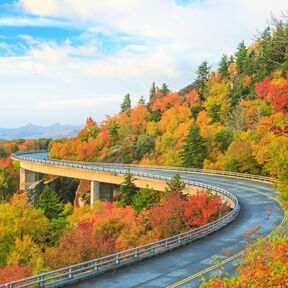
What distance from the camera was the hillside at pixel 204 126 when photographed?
79.2 m

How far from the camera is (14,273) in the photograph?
37094mm

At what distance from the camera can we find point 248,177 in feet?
231

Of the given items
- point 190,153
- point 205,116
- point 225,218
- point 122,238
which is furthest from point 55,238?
point 205,116

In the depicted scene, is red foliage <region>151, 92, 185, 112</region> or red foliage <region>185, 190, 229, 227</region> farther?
red foliage <region>151, 92, 185, 112</region>

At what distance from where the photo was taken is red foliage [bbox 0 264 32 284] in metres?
35.3

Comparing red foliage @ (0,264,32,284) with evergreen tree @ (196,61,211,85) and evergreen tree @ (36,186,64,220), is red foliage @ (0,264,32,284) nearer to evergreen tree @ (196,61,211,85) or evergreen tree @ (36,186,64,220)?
evergreen tree @ (36,186,64,220)

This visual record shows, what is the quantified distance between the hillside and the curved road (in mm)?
24346

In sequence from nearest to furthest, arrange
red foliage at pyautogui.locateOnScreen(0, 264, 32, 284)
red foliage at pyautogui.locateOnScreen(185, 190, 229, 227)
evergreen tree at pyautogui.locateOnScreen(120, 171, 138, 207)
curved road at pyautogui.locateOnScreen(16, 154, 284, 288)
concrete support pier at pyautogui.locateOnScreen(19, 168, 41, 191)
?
1. curved road at pyautogui.locateOnScreen(16, 154, 284, 288)
2. red foliage at pyautogui.locateOnScreen(0, 264, 32, 284)
3. red foliage at pyautogui.locateOnScreen(185, 190, 229, 227)
4. evergreen tree at pyautogui.locateOnScreen(120, 171, 138, 207)
5. concrete support pier at pyautogui.locateOnScreen(19, 168, 41, 191)

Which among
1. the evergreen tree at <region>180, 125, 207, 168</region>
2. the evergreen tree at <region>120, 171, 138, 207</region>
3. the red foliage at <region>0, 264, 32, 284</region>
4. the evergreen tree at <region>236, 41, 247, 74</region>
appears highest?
the evergreen tree at <region>236, 41, 247, 74</region>

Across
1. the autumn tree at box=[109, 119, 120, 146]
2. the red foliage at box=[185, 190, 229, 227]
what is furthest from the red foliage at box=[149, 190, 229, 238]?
the autumn tree at box=[109, 119, 120, 146]

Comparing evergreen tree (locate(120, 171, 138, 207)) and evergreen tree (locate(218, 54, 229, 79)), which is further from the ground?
evergreen tree (locate(218, 54, 229, 79))

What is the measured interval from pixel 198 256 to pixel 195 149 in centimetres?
5784

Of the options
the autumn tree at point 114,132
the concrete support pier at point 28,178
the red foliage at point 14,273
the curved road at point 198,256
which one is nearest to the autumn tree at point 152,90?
the autumn tree at point 114,132

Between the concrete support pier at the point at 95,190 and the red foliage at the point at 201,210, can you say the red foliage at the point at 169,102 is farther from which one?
the red foliage at the point at 201,210
